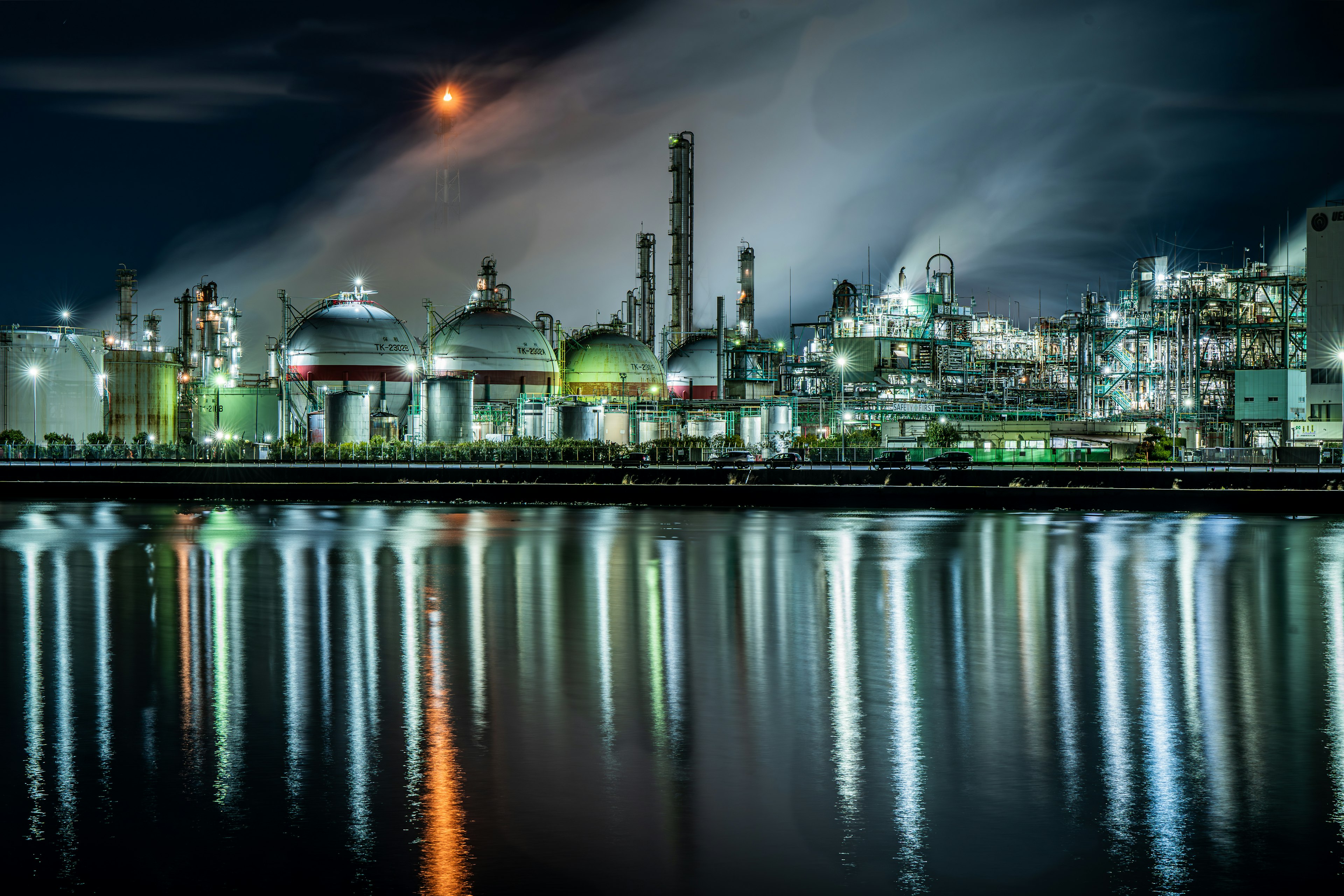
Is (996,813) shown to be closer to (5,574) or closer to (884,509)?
(5,574)

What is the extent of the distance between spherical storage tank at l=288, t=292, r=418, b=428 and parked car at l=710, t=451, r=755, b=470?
77.4 feet

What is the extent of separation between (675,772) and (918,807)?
238 centimetres

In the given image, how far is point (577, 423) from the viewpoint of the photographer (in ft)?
237

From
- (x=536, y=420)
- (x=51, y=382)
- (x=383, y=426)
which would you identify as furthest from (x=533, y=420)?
(x=51, y=382)

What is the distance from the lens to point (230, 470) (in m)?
54.9

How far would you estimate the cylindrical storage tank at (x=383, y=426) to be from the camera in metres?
71.7

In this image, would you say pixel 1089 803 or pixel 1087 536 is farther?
pixel 1087 536

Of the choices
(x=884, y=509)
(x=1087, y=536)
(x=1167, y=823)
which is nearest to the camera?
(x=1167, y=823)

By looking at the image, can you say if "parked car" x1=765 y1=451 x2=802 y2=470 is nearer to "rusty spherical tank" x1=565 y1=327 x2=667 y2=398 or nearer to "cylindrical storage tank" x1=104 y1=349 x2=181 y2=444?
"rusty spherical tank" x1=565 y1=327 x2=667 y2=398

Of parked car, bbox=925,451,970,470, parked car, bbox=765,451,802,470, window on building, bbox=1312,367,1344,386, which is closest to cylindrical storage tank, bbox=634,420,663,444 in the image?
parked car, bbox=765,451,802,470

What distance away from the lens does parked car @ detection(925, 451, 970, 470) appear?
5547 centimetres

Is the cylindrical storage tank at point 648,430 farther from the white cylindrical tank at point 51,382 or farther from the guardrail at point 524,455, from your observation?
the white cylindrical tank at point 51,382

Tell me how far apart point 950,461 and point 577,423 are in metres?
24.4

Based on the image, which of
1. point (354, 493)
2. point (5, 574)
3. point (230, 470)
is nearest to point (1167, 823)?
point (5, 574)
